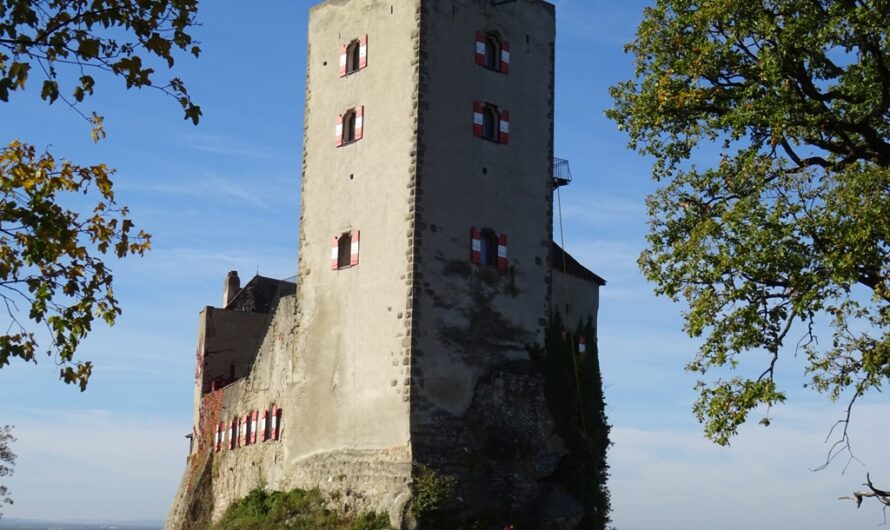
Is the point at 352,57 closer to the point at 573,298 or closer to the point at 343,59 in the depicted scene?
the point at 343,59

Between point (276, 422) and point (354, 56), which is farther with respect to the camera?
point (276, 422)

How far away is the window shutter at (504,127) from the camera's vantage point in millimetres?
31531

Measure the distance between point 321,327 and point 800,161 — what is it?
15394 mm

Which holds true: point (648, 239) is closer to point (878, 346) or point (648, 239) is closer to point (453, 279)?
point (878, 346)

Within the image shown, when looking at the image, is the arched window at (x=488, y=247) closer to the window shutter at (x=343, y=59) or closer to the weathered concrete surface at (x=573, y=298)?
the weathered concrete surface at (x=573, y=298)

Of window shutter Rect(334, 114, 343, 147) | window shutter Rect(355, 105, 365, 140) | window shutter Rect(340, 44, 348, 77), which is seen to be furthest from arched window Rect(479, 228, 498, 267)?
window shutter Rect(340, 44, 348, 77)

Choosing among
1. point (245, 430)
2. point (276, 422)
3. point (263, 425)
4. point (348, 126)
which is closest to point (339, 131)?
point (348, 126)

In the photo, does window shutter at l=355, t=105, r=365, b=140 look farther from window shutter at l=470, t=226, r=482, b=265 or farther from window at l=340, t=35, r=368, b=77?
window shutter at l=470, t=226, r=482, b=265

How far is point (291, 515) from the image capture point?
30.2m

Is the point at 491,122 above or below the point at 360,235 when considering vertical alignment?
above

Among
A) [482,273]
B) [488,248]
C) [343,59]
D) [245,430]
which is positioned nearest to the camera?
[482,273]

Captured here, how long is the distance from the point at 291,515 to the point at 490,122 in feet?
35.0

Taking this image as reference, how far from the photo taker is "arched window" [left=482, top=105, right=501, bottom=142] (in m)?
31.4

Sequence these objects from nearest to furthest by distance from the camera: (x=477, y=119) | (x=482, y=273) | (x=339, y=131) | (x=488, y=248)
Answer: (x=482, y=273) → (x=488, y=248) → (x=477, y=119) → (x=339, y=131)
